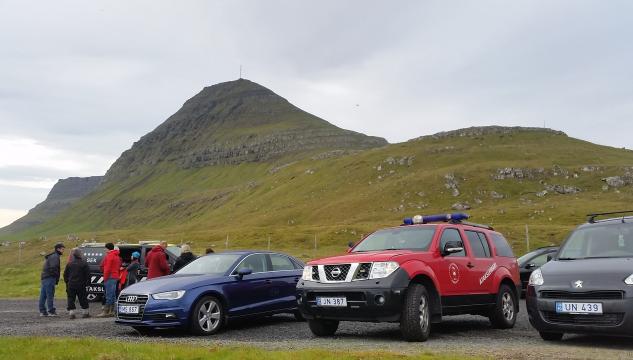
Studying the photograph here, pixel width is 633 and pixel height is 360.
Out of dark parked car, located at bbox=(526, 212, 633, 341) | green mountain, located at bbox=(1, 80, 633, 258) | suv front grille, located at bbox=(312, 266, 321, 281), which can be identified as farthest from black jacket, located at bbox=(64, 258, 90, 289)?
green mountain, located at bbox=(1, 80, 633, 258)

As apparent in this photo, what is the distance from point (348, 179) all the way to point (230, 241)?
155 feet

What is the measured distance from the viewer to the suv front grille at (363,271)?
9729 mm

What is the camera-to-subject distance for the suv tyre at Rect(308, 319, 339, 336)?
1062 centimetres

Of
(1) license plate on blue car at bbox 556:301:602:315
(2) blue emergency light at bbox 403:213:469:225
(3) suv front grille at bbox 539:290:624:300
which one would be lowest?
(1) license plate on blue car at bbox 556:301:602:315

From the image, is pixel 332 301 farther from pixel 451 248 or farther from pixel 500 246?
pixel 500 246

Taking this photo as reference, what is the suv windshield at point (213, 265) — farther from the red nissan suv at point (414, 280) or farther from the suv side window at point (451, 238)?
the suv side window at point (451, 238)

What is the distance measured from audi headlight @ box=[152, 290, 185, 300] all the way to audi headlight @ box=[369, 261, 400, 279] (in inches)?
145

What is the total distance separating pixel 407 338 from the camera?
31.6 ft

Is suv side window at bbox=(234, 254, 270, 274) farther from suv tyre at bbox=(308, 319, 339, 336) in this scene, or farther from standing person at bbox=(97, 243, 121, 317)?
standing person at bbox=(97, 243, 121, 317)

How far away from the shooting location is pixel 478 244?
12039mm

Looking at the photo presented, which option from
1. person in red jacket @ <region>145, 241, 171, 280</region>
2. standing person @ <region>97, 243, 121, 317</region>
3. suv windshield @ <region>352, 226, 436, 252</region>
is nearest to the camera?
suv windshield @ <region>352, 226, 436, 252</region>

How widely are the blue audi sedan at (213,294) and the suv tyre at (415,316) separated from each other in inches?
149

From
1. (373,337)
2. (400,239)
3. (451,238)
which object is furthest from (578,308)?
(373,337)

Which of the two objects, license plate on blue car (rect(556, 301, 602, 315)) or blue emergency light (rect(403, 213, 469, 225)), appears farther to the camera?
blue emergency light (rect(403, 213, 469, 225))
